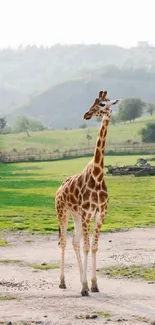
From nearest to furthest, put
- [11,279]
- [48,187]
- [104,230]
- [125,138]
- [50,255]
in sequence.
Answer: [11,279]
[50,255]
[104,230]
[48,187]
[125,138]

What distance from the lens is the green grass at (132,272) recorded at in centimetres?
1623

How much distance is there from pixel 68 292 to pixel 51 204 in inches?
820

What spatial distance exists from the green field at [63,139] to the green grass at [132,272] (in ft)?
331

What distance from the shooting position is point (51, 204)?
3553 cm

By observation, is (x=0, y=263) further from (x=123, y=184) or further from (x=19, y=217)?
(x=123, y=184)

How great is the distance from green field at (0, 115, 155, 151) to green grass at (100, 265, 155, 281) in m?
101

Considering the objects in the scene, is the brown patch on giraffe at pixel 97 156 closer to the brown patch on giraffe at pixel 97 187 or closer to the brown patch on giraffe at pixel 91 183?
the brown patch on giraffe at pixel 91 183

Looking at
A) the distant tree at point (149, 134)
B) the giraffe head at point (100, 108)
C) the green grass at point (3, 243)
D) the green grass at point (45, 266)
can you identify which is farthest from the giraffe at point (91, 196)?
the distant tree at point (149, 134)

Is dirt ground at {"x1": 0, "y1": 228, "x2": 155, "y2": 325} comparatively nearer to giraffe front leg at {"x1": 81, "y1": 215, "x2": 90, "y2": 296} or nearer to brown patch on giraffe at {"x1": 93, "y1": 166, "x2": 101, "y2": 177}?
giraffe front leg at {"x1": 81, "y1": 215, "x2": 90, "y2": 296}

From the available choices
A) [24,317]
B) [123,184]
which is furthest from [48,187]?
[24,317]

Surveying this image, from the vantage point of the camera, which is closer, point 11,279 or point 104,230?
point 11,279

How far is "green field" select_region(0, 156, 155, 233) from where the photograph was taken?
27023 millimetres

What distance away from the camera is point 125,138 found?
440 ft

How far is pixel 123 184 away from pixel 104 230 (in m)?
24.4
